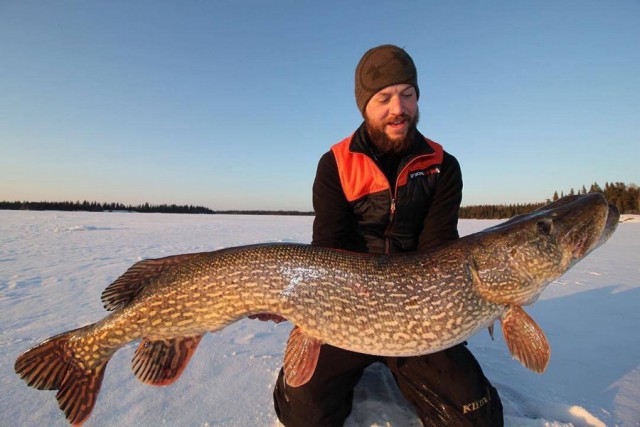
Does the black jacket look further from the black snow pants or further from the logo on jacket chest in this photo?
the black snow pants

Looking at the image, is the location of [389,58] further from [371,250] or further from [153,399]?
[153,399]

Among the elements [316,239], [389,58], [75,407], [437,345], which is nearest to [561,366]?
[437,345]

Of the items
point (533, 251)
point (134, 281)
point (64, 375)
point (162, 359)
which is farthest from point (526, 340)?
point (64, 375)

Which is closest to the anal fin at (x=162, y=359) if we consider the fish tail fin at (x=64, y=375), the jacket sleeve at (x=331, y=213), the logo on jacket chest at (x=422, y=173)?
the fish tail fin at (x=64, y=375)

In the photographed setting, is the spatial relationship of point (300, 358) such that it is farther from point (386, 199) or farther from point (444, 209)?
point (444, 209)

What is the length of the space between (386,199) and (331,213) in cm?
39

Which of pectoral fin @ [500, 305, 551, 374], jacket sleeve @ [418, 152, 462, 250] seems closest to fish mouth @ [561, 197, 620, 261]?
pectoral fin @ [500, 305, 551, 374]

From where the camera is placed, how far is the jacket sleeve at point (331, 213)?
2.38m

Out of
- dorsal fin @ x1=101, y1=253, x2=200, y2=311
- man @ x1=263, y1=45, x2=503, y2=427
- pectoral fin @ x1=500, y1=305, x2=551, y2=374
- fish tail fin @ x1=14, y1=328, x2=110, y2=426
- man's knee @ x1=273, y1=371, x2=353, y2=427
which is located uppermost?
man @ x1=263, y1=45, x2=503, y2=427

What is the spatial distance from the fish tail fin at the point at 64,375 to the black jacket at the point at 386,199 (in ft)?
4.77

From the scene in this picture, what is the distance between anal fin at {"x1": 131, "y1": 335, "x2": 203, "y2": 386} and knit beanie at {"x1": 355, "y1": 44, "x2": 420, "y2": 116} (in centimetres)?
197

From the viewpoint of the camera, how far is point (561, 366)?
2.31m

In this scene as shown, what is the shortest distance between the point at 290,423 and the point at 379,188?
148 centimetres

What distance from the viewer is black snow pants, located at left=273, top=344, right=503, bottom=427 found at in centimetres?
176
